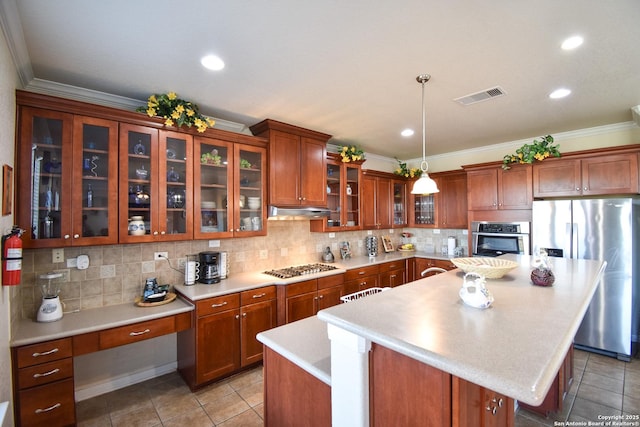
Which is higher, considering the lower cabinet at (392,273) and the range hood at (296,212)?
the range hood at (296,212)

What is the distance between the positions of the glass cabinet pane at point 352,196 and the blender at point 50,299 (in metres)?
3.24

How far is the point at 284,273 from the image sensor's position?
3389mm

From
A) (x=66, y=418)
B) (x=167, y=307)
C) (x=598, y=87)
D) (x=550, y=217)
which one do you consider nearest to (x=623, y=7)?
(x=598, y=87)

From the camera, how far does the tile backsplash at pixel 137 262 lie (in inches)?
91.1

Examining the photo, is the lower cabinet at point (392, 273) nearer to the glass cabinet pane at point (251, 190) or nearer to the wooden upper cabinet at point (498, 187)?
the wooden upper cabinet at point (498, 187)

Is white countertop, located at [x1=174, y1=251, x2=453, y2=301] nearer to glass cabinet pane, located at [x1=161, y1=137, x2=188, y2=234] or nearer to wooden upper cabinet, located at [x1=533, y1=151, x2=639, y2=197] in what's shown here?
glass cabinet pane, located at [x1=161, y1=137, x2=188, y2=234]

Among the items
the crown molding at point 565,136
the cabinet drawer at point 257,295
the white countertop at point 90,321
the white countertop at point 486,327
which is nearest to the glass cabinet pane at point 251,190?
the cabinet drawer at point 257,295

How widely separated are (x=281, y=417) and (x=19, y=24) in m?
2.60

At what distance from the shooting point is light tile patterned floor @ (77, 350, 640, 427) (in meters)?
2.23

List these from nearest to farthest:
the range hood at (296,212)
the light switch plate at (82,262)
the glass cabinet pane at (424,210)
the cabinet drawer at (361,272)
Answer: the light switch plate at (82,262)
the range hood at (296,212)
the cabinet drawer at (361,272)
the glass cabinet pane at (424,210)

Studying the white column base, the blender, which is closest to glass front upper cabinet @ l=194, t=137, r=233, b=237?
the blender

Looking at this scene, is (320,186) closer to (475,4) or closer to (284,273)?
(284,273)

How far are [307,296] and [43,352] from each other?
215 centimetres

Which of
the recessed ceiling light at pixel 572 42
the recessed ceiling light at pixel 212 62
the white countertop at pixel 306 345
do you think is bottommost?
the white countertop at pixel 306 345
